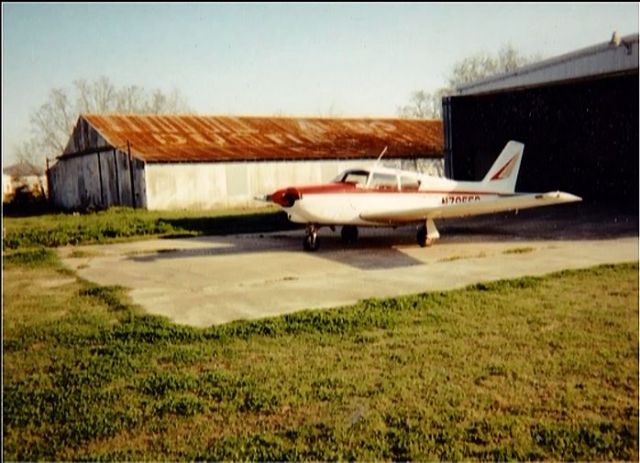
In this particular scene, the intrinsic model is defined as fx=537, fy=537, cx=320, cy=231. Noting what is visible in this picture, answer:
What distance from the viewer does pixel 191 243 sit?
15391 millimetres

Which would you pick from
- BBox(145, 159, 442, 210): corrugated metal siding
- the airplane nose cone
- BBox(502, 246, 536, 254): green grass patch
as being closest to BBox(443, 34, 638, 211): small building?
BBox(145, 159, 442, 210): corrugated metal siding

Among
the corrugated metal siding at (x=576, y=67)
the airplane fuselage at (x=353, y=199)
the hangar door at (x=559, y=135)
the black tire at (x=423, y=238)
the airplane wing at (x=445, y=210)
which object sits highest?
the corrugated metal siding at (x=576, y=67)

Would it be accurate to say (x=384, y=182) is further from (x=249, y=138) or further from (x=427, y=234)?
(x=249, y=138)

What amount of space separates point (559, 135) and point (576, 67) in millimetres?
5694

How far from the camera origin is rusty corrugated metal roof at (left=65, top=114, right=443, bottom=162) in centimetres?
2752

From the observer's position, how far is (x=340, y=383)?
15.5 feet

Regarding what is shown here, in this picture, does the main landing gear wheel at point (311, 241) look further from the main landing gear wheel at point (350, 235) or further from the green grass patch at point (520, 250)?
the green grass patch at point (520, 250)

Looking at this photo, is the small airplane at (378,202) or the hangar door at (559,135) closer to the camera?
the small airplane at (378,202)

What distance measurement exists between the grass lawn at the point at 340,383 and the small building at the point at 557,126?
15.0 meters

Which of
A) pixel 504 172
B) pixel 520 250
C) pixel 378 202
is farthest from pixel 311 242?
pixel 504 172

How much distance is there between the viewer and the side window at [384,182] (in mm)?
12641

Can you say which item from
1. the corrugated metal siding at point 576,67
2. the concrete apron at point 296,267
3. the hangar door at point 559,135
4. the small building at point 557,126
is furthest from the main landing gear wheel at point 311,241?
the hangar door at point 559,135

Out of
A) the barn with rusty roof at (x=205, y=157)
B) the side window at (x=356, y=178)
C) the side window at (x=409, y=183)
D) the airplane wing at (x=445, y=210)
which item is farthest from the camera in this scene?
the barn with rusty roof at (x=205, y=157)

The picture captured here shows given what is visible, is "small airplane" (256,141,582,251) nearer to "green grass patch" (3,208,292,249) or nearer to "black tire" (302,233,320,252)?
"black tire" (302,233,320,252)
